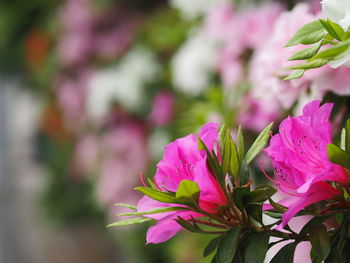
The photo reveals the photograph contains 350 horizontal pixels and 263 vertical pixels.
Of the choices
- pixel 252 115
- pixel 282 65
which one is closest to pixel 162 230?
pixel 282 65

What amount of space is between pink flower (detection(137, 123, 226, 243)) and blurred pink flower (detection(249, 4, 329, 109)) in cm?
24

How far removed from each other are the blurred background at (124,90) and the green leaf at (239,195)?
0.23 metres

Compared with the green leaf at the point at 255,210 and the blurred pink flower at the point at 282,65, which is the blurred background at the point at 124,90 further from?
the green leaf at the point at 255,210

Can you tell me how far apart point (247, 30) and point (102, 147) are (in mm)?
1540

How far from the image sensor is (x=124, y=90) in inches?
86.6

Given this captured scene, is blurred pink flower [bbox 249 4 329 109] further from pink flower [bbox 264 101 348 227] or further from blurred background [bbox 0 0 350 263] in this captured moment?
pink flower [bbox 264 101 348 227]

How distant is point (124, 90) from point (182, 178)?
170 cm

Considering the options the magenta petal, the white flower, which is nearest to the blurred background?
the white flower

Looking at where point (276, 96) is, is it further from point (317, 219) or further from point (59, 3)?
point (59, 3)

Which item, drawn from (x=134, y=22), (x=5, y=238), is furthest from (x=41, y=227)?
(x=134, y=22)

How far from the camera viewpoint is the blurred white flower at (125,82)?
2.19 m

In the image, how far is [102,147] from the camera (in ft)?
8.63

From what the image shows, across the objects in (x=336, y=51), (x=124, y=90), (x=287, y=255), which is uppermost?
(x=124, y=90)

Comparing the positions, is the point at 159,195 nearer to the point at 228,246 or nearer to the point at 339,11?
the point at 228,246
